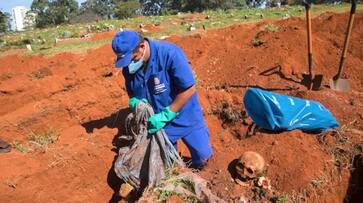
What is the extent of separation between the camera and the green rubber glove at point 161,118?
374 cm

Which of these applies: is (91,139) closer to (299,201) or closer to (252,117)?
(252,117)

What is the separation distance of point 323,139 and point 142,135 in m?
1.91

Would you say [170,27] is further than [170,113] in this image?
Yes

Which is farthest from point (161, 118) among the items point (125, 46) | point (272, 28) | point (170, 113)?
point (272, 28)

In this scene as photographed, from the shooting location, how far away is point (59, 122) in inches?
205

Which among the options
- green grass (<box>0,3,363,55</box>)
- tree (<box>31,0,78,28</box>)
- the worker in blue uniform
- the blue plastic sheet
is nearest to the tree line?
tree (<box>31,0,78,28</box>)

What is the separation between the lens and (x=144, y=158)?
4.05m

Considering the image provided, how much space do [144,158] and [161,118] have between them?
495 mm

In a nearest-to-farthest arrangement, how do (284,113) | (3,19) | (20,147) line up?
(284,113) < (20,147) < (3,19)

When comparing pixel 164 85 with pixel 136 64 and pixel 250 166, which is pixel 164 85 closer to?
pixel 136 64

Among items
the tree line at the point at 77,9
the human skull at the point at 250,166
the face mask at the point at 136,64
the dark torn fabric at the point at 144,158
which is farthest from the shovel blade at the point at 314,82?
the tree line at the point at 77,9

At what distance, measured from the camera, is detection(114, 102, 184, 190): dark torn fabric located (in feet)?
12.9

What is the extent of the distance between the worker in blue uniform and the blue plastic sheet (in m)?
0.77

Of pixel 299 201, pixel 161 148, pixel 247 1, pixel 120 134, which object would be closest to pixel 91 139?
pixel 120 134
